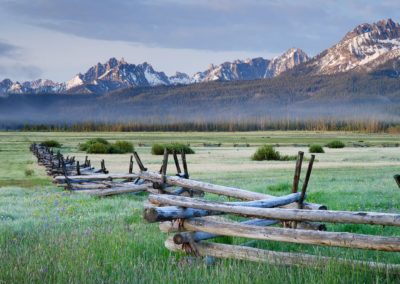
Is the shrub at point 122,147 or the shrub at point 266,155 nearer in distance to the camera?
the shrub at point 266,155

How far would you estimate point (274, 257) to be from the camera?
23.3ft

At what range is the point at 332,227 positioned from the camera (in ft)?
36.2

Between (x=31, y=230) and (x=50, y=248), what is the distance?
2.45 m

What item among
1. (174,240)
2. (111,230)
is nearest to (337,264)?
(174,240)

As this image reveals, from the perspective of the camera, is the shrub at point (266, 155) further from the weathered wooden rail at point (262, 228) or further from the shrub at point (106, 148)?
the weathered wooden rail at point (262, 228)

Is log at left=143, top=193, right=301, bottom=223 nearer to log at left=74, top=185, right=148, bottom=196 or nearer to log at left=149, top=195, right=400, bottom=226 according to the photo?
log at left=149, top=195, right=400, bottom=226

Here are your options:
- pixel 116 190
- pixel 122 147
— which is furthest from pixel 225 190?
pixel 122 147

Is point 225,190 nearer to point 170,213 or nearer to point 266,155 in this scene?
point 170,213

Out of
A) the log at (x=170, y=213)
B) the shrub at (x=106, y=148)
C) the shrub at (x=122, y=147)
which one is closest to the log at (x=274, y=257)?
the log at (x=170, y=213)

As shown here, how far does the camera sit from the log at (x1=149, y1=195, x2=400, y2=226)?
653 cm

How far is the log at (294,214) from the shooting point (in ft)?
21.4

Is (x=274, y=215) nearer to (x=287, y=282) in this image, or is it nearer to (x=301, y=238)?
(x=301, y=238)

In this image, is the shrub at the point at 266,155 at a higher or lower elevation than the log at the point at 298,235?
lower

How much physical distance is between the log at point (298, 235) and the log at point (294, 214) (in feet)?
0.68
